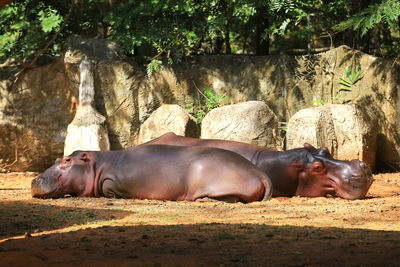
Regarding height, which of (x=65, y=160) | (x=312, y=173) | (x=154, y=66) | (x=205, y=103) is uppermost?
(x=154, y=66)

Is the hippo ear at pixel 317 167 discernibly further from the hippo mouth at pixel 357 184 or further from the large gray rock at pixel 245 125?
the large gray rock at pixel 245 125

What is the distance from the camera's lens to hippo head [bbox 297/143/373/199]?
6.58 meters

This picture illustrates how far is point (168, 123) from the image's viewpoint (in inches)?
384

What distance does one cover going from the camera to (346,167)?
22.0 ft

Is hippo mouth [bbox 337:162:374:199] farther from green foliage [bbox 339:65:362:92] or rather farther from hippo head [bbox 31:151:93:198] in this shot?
green foliage [bbox 339:65:362:92]

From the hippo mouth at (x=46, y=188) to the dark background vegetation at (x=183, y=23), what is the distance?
415cm

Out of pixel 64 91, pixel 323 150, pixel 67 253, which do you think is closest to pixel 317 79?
pixel 323 150

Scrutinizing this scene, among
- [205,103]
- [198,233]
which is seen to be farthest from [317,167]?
[205,103]

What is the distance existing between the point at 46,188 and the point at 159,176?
4.52 feet

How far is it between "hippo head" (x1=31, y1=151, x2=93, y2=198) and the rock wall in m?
3.57

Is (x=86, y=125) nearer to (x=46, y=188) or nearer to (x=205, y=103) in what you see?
(x=205, y=103)

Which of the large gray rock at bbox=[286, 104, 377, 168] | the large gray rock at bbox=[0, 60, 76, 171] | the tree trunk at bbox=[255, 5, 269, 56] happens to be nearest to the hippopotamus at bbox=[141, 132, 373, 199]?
the large gray rock at bbox=[286, 104, 377, 168]

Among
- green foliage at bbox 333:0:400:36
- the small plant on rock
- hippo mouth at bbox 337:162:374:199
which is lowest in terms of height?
hippo mouth at bbox 337:162:374:199

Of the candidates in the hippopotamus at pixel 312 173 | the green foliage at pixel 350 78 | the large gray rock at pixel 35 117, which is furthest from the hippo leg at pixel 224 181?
the large gray rock at pixel 35 117
